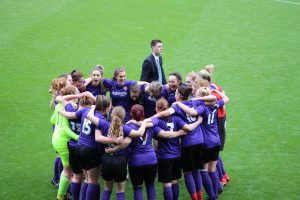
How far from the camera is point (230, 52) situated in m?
16.2

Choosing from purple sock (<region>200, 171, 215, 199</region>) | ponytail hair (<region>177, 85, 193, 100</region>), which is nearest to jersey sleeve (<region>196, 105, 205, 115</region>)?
ponytail hair (<region>177, 85, 193, 100</region>)

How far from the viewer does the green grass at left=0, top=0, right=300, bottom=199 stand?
31.7 ft

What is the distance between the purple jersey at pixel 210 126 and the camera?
8102 mm

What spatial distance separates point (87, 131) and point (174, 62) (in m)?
8.32

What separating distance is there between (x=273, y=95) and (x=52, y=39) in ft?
25.4

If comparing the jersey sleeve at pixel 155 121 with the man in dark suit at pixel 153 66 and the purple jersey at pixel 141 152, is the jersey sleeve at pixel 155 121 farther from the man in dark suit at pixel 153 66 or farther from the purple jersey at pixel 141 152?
the man in dark suit at pixel 153 66

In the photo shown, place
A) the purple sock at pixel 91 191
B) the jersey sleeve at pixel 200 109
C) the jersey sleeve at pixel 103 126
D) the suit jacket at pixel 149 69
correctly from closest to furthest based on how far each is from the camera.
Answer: the jersey sleeve at pixel 103 126 → the purple sock at pixel 91 191 → the jersey sleeve at pixel 200 109 → the suit jacket at pixel 149 69

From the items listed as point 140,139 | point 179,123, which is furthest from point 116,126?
point 179,123

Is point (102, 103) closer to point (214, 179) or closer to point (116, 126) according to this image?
point (116, 126)

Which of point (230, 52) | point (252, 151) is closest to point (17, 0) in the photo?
point (230, 52)

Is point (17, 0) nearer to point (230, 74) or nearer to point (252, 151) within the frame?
point (230, 74)

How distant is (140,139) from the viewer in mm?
7383

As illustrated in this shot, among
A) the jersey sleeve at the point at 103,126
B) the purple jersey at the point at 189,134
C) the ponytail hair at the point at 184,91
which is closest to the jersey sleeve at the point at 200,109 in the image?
the purple jersey at the point at 189,134

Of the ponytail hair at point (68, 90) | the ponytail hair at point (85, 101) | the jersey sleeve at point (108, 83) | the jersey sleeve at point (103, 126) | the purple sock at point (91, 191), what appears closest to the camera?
the jersey sleeve at point (103, 126)
